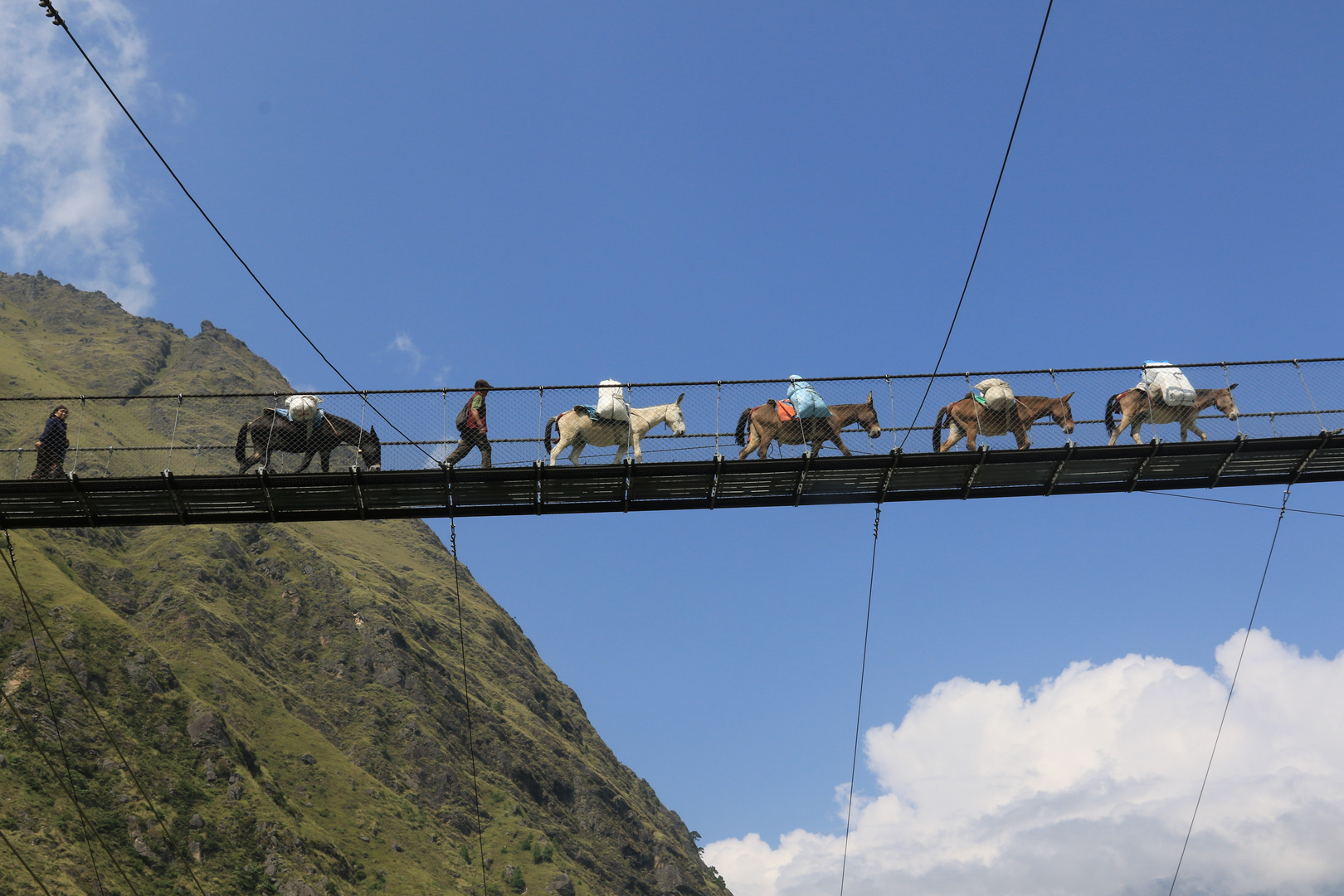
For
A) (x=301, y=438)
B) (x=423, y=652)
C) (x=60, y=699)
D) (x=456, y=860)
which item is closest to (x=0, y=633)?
(x=60, y=699)

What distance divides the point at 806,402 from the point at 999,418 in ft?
15.2

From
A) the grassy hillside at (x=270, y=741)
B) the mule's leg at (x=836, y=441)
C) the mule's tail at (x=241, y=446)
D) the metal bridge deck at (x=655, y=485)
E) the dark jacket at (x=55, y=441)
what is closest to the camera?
the metal bridge deck at (x=655, y=485)

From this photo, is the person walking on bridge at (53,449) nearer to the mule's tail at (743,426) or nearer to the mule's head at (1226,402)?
the mule's tail at (743,426)

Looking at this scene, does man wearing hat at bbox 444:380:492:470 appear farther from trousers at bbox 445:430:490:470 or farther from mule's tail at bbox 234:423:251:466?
mule's tail at bbox 234:423:251:466

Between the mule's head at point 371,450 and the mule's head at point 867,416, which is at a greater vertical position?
the mule's head at point 867,416

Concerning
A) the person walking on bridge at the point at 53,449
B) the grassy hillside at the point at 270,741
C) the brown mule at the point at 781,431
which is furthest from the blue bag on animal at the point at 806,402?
the grassy hillside at the point at 270,741

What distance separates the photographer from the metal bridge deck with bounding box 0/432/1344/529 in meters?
21.2

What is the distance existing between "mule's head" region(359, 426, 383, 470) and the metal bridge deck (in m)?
1.07

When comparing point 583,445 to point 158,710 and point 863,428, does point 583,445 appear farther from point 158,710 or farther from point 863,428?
point 158,710

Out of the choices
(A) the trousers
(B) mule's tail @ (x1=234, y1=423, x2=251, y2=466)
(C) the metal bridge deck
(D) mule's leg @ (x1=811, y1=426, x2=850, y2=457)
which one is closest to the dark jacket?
(C) the metal bridge deck

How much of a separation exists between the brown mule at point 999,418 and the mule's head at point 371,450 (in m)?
12.7

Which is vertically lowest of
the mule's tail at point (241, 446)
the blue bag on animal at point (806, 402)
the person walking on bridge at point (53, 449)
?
the person walking on bridge at point (53, 449)

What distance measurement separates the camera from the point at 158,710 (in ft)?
336

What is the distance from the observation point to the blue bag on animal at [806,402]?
24047mm
